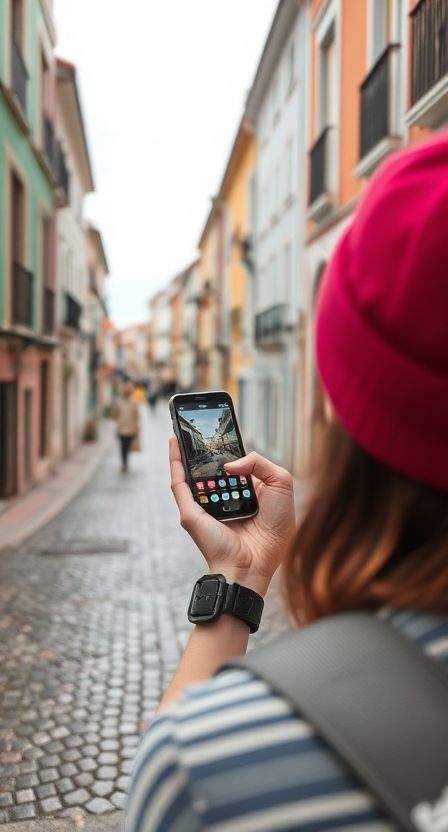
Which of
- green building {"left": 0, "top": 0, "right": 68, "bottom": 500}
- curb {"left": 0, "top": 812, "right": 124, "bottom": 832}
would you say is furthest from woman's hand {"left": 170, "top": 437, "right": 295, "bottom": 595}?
green building {"left": 0, "top": 0, "right": 68, "bottom": 500}

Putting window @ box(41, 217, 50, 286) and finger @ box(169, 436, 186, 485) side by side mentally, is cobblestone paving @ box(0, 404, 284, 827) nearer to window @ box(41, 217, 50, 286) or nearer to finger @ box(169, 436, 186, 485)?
finger @ box(169, 436, 186, 485)

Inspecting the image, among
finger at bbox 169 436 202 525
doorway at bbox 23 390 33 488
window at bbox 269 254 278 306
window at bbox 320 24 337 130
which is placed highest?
window at bbox 320 24 337 130

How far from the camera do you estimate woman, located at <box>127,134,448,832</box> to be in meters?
0.67

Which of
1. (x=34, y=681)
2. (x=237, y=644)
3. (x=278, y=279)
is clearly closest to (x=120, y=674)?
(x=34, y=681)

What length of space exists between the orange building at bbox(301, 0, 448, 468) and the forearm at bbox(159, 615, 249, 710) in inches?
186

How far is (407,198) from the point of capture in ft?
2.59

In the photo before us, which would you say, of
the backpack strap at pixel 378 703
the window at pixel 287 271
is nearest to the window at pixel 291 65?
the window at pixel 287 271

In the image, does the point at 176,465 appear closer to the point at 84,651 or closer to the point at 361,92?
the point at 84,651

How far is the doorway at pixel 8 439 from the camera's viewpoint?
480 inches

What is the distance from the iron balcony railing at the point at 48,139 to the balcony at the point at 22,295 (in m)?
3.50

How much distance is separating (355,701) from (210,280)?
4068cm

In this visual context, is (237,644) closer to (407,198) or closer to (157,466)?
(407,198)

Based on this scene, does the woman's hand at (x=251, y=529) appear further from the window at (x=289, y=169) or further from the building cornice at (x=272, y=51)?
the window at (x=289, y=169)

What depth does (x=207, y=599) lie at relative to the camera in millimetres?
1321
